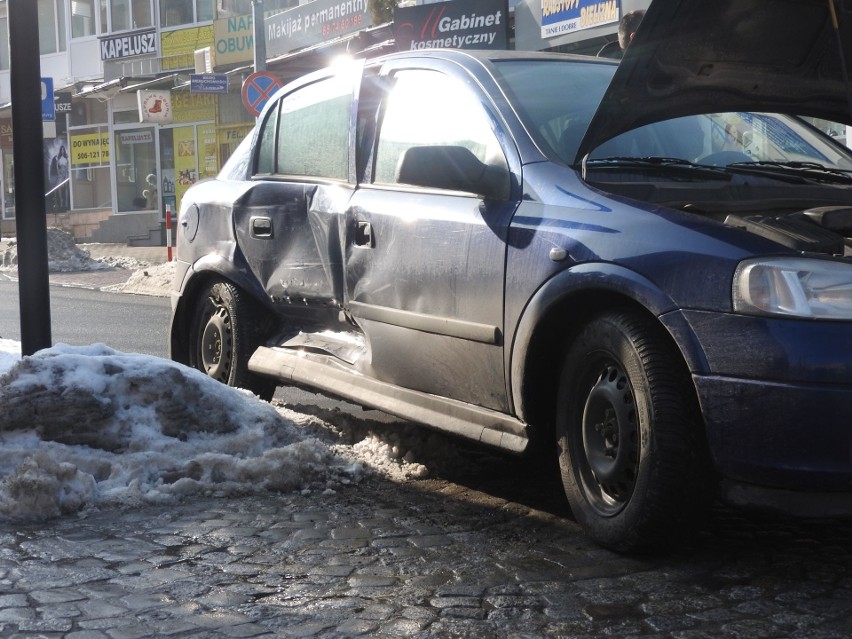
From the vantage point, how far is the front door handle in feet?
16.7

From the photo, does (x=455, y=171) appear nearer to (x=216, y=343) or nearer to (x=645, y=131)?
(x=645, y=131)

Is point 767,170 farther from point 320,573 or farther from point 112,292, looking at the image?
point 112,292

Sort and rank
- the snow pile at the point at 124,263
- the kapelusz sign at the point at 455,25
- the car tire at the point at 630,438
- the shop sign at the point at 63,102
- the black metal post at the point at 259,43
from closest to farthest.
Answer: the car tire at the point at 630,438, the black metal post at the point at 259,43, the kapelusz sign at the point at 455,25, the snow pile at the point at 124,263, the shop sign at the point at 63,102

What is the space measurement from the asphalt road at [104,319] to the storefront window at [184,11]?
17.6m

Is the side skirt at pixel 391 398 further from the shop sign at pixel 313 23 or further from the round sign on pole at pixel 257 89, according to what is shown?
the shop sign at pixel 313 23

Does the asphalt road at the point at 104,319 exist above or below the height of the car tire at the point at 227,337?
below

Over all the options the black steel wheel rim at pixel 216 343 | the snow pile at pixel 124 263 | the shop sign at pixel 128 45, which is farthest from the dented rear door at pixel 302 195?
the shop sign at pixel 128 45

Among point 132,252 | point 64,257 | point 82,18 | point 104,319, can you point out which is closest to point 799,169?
point 104,319

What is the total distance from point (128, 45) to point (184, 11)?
2.81 metres

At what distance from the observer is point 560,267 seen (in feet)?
13.2

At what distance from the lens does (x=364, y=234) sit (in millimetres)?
5125

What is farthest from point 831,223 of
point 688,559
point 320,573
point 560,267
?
point 320,573

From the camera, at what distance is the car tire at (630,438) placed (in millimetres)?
3619

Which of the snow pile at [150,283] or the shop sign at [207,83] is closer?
the snow pile at [150,283]
